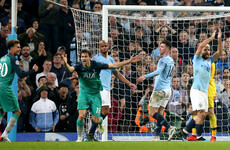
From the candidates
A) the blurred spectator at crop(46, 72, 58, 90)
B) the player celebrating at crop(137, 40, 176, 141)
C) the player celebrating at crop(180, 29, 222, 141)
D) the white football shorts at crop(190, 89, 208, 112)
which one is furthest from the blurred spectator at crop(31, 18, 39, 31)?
the white football shorts at crop(190, 89, 208, 112)

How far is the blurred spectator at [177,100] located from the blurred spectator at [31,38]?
3344mm

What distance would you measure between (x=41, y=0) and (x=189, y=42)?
3836 millimetres

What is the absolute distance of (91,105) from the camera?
8.27 m

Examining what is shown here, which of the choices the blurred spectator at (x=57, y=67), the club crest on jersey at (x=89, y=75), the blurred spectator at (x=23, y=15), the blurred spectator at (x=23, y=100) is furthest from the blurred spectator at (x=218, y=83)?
the blurred spectator at (x=23, y=15)

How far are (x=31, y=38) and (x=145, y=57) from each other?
2.74 m

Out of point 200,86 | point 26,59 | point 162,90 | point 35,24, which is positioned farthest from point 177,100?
point 35,24

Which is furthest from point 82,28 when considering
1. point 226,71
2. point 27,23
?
point 226,71

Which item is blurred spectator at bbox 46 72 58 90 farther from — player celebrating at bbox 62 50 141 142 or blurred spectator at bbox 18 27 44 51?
player celebrating at bbox 62 50 141 142

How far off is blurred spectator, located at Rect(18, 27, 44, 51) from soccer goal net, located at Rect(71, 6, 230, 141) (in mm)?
1010

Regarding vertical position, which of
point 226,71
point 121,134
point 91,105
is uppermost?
point 226,71

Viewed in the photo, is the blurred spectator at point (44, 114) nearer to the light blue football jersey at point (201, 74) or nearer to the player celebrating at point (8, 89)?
the player celebrating at point (8, 89)

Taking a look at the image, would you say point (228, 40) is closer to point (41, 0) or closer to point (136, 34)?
point (136, 34)

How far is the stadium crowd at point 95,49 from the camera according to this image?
1055cm

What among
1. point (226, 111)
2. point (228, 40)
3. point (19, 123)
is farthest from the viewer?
point (228, 40)
